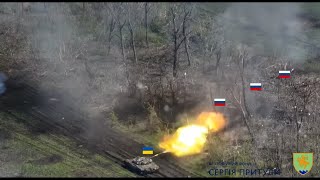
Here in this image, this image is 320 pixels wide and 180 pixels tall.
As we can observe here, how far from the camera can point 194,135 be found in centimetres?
3938

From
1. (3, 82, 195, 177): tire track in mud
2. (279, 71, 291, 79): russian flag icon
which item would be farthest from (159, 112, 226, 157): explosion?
(279, 71, 291, 79): russian flag icon

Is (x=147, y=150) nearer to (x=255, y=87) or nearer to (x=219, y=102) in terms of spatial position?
(x=219, y=102)

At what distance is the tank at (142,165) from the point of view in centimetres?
3423

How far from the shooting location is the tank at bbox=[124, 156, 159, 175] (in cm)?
3423

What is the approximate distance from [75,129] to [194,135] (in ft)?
36.4

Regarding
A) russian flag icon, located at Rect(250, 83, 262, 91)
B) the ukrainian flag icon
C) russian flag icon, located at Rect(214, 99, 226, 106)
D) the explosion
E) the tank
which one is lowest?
the tank

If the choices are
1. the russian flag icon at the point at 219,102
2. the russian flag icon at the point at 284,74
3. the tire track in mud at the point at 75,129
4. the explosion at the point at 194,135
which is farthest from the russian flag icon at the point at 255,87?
the tire track in mud at the point at 75,129

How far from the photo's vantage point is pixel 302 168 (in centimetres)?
3466

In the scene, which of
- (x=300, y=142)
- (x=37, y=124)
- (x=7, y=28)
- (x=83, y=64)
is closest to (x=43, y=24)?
(x=7, y=28)

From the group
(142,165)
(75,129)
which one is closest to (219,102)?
(142,165)

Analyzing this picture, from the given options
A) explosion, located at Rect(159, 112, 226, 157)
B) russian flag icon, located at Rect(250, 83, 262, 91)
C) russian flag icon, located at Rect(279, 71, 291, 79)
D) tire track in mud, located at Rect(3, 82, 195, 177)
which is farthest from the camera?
russian flag icon, located at Rect(279, 71, 291, 79)

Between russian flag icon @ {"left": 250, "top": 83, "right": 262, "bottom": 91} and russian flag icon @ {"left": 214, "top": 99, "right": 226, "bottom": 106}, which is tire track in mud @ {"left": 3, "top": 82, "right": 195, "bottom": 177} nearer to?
russian flag icon @ {"left": 214, "top": 99, "right": 226, "bottom": 106}

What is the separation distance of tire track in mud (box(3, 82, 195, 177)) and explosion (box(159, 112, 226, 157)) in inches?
81.9

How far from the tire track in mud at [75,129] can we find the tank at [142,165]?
464mm
